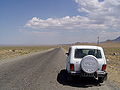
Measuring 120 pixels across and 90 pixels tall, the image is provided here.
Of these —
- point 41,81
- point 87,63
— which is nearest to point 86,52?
point 87,63

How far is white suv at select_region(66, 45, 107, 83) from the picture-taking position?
8.49 meters

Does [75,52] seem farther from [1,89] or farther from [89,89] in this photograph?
[1,89]

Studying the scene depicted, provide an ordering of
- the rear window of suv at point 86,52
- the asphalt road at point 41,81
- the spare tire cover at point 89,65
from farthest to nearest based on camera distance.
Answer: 1. the rear window of suv at point 86,52
2. the spare tire cover at point 89,65
3. the asphalt road at point 41,81

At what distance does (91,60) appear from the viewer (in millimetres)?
8484

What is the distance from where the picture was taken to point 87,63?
334 inches

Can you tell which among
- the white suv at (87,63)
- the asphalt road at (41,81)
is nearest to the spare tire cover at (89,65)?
the white suv at (87,63)

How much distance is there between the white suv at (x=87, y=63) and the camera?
8.49m

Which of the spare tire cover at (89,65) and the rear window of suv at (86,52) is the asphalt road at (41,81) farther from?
the rear window of suv at (86,52)

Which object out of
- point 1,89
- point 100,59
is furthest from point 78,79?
point 1,89

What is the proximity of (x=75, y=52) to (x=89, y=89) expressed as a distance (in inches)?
77.8

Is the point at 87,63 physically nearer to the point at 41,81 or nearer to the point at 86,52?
the point at 86,52

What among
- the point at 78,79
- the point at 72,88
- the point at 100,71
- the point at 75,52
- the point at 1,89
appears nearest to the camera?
the point at 1,89

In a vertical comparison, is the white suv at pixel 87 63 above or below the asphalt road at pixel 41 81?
above

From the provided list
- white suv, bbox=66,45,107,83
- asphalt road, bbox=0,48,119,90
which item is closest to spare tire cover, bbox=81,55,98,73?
white suv, bbox=66,45,107,83
